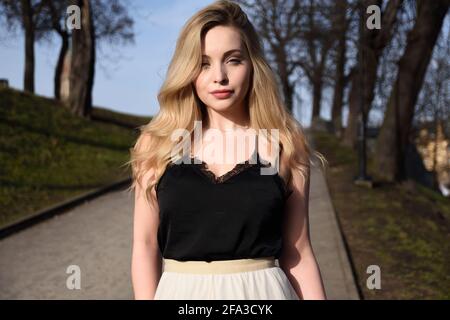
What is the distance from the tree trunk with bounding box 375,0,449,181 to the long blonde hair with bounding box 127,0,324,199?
39.1ft

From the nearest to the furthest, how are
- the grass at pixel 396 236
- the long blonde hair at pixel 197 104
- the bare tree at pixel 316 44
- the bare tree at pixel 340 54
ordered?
the long blonde hair at pixel 197 104 < the grass at pixel 396 236 < the bare tree at pixel 340 54 < the bare tree at pixel 316 44

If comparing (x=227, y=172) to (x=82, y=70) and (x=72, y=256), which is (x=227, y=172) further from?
(x=82, y=70)

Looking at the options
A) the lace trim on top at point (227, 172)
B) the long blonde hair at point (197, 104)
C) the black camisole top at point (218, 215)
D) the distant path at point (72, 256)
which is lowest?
the distant path at point (72, 256)

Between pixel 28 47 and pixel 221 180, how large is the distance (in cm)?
2320

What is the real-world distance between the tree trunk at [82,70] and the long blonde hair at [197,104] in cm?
1762

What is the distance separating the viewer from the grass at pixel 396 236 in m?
8.27

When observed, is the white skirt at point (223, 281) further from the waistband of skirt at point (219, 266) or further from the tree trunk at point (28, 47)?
the tree trunk at point (28, 47)

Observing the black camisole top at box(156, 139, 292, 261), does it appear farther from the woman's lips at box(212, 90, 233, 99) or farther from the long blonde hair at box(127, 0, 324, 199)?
the woman's lips at box(212, 90, 233, 99)

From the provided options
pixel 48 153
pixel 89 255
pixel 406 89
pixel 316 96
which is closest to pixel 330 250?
pixel 89 255

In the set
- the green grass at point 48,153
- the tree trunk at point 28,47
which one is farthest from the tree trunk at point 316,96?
the green grass at point 48,153

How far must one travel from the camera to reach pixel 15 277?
8.23 m

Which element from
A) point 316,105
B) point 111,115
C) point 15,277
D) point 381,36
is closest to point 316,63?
point 316,105

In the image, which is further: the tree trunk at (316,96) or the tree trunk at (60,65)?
the tree trunk at (316,96)

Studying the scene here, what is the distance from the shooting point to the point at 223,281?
8.34ft
